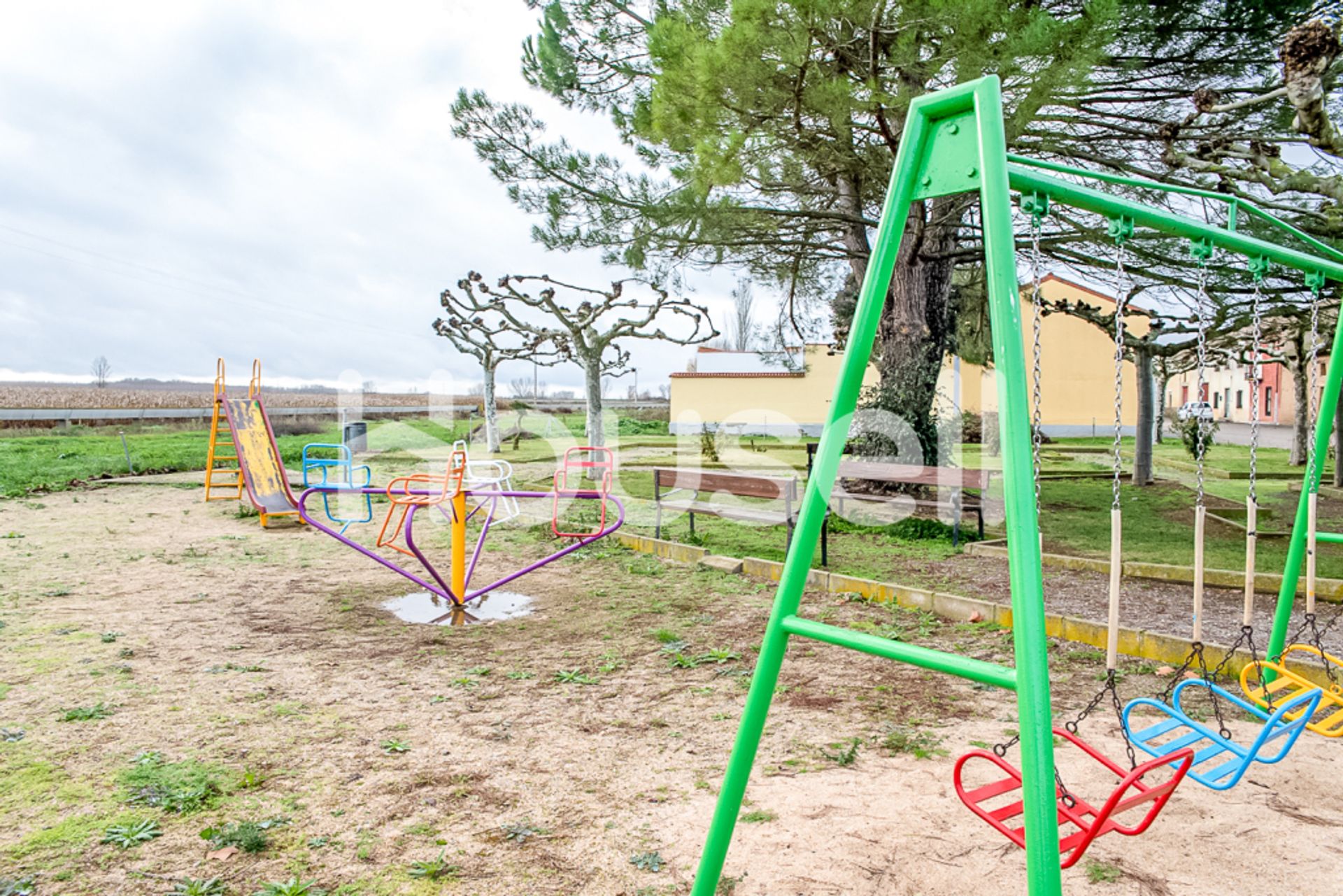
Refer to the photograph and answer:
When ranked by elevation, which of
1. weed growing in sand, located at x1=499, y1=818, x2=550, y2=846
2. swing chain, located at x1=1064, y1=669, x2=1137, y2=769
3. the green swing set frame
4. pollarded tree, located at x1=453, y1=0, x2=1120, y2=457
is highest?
pollarded tree, located at x1=453, y1=0, x2=1120, y2=457

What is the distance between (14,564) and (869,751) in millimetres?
7069

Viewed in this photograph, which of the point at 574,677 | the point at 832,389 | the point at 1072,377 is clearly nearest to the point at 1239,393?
the point at 1072,377

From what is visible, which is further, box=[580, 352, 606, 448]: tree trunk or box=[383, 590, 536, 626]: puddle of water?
box=[580, 352, 606, 448]: tree trunk

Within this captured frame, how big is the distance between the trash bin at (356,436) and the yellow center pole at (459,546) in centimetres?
1198

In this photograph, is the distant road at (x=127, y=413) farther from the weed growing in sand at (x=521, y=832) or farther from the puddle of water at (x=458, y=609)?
the weed growing in sand at (x=521, y=832)

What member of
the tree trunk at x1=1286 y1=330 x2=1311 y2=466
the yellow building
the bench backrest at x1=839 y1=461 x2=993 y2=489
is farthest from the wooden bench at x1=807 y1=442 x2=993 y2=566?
the yellow building

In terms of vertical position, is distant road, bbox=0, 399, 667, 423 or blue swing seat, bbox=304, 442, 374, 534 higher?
distant road, bbox=0, 399, 667, 423

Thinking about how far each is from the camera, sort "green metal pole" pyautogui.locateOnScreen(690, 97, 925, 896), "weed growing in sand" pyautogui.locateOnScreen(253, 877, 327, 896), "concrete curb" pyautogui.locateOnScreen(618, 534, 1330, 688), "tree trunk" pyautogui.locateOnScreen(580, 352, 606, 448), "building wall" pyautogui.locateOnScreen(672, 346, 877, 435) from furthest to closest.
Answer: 1. "building wall" pyautogui.locateOnScreen(672, 346, 877, 435)
2. "tree trunk" pyautogui.locateOnScreen(580, 352, 606, 448)
3. "concrete curb" pyautogui.locateOnScreen(618, 534, 1330, 688)
4. "weed growing in sand" pyautogui.locateOnScreen(253, 877, 327, 896)
5. "green metal pole" pyautogui.locateOnScreen(690, 97, 925, 896)

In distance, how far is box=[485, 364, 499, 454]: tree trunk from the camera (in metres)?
19.1

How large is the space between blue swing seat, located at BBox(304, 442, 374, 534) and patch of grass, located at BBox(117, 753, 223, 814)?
83.9 inches

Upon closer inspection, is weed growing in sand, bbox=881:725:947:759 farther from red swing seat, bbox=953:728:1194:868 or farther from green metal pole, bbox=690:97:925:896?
green metal pole, bbox=690:97:925:896

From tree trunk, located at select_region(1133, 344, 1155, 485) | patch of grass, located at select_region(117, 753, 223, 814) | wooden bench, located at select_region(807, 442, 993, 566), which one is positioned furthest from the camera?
tree trunk, located at select_region(1133, 344, 1155, 485)

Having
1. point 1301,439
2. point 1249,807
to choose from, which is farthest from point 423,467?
point 1301,439

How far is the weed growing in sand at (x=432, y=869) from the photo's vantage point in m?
2.25
